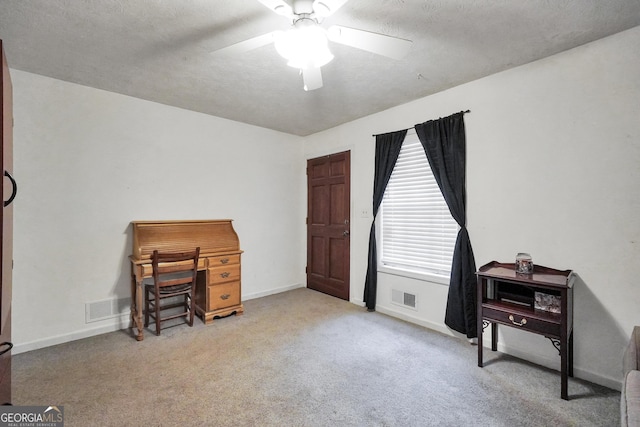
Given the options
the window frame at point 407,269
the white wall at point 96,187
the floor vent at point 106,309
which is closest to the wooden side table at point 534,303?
the window frame at point 407,269

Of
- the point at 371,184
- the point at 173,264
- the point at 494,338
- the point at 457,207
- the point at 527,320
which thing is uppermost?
the point at 371,184

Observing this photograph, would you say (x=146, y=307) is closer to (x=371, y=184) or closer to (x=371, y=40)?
(x=371, y=184)

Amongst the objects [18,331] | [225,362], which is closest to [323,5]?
[225,362]

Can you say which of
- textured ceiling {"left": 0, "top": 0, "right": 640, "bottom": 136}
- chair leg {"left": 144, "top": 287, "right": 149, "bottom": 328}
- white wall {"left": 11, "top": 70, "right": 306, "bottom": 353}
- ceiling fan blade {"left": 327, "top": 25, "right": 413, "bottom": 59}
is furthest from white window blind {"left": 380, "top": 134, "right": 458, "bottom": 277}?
chair leg {"left": 144, "top": 287, "right": 149, "bottom": 328}

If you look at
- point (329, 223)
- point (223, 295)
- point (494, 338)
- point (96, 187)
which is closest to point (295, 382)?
point (223, 295)

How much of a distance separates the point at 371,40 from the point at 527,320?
87.6 inches

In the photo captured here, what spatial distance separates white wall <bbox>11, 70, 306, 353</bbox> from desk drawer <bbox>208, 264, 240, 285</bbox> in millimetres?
655

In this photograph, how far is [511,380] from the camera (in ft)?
7.13

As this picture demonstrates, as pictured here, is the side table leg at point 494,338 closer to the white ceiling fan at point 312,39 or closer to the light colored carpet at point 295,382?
the light colored carpet at point 295,382

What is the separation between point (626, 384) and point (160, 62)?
11.8ft

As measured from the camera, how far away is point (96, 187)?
3027 mm

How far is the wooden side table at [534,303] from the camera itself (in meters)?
1.96

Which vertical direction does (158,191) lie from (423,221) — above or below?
above

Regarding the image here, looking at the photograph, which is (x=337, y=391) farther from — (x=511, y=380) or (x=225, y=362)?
(x=511, y=380)
